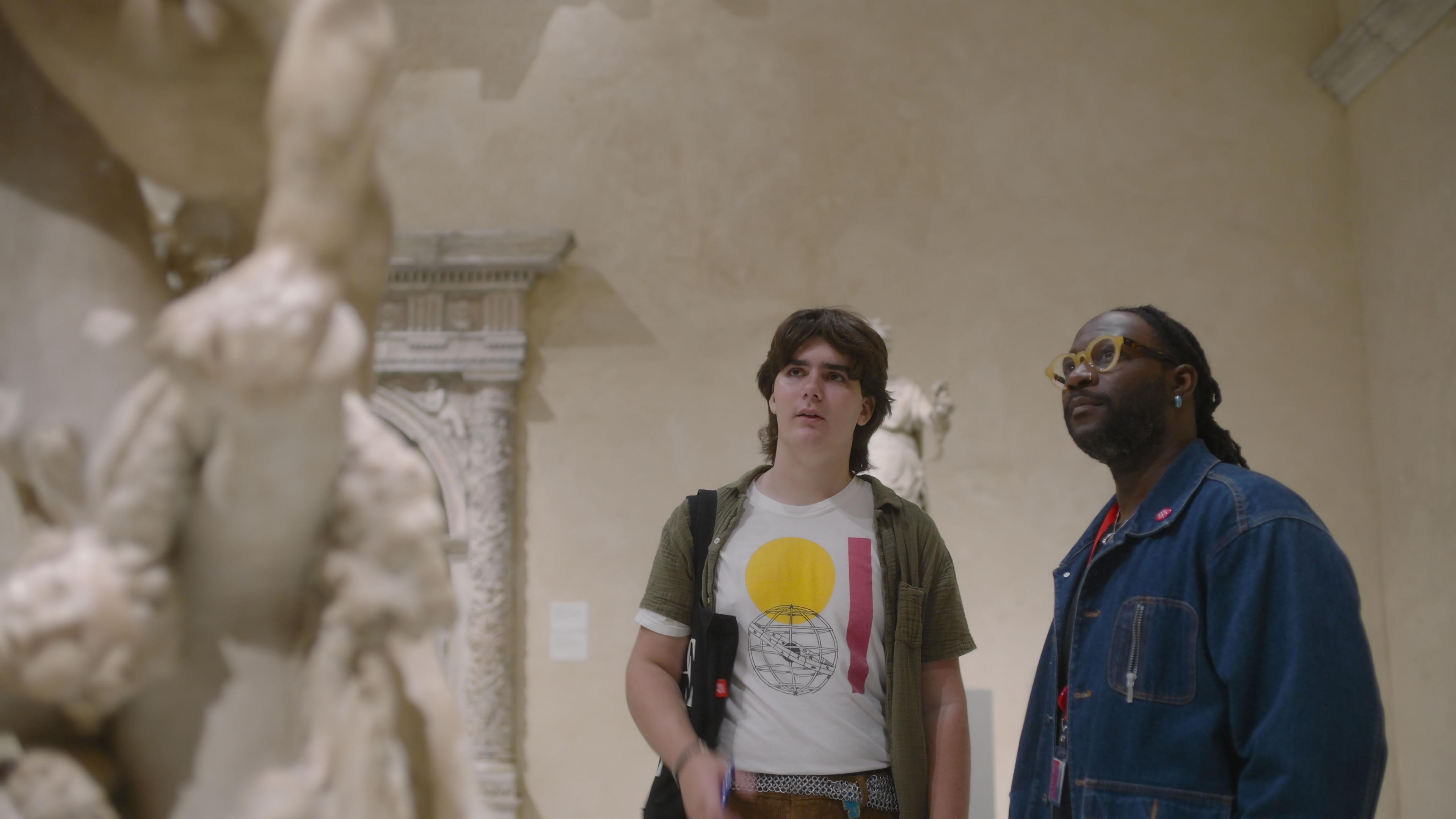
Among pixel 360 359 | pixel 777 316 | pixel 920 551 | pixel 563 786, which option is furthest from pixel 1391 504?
pixel 360 359

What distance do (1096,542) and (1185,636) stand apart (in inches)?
14.5

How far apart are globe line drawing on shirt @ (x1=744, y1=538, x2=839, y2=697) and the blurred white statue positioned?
6.99 feet

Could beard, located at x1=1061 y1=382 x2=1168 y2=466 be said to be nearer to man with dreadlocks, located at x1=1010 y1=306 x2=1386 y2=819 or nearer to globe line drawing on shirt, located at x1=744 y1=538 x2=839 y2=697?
man with dreadlocks, located at x1=1010 y1=306 x2=1386 y2=819

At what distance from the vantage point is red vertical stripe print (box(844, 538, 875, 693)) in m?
1.80

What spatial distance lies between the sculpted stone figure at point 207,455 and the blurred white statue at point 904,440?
318 cm

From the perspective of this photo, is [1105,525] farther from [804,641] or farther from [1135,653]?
[804,641]

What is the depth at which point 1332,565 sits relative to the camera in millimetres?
1542

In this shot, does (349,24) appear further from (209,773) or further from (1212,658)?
(1212,658)

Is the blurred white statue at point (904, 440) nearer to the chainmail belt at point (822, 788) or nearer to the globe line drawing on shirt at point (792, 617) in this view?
the globe line drawing on shirt at point (792, 617)

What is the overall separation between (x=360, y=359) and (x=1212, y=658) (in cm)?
129

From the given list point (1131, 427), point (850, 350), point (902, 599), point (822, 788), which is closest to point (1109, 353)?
point (1131, 427)

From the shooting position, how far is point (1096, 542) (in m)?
1.99

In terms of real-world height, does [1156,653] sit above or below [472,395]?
below

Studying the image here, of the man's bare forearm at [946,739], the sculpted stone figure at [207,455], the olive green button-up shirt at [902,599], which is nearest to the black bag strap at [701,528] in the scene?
the olive green button-up shirt at [902,599]
